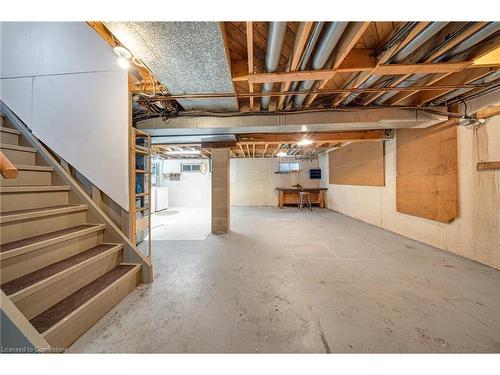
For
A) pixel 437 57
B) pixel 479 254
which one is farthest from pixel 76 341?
pixel 479 254

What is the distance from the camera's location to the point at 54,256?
4.94ft

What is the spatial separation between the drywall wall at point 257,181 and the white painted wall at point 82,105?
6.45 m

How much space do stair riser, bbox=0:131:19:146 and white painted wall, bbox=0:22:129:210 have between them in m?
0.18

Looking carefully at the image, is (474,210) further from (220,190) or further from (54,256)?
(54,256)

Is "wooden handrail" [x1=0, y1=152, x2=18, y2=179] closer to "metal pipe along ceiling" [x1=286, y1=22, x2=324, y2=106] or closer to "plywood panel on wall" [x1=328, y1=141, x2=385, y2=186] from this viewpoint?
"metal pipe along ceiling" [x1=286, y1=22, x2=324, y2=106]

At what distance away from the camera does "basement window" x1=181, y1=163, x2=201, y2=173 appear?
8.70 metres

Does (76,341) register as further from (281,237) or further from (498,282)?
(498,282)

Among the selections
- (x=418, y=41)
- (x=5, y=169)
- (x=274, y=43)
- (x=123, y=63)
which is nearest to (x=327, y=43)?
(x=274, y=43)

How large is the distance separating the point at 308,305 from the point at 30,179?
3.01 m

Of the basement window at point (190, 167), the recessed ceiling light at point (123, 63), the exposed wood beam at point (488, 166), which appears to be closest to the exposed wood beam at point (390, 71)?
the exposed wood beam at point (488, 166)

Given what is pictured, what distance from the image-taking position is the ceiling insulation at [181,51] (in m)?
1.35

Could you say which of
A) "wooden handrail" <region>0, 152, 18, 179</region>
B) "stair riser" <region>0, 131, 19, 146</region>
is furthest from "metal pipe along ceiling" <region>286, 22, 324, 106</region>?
"stair riser" <region>0, 131, 19, 146</region>
